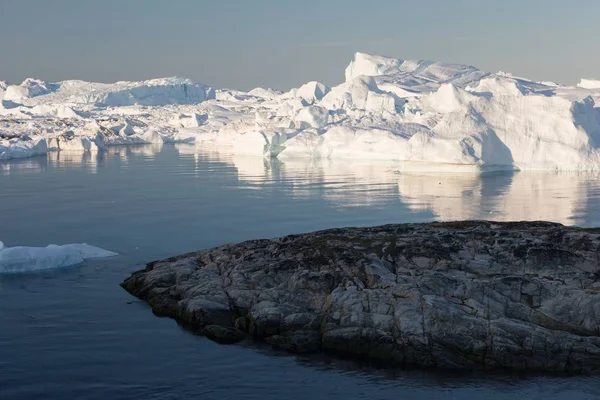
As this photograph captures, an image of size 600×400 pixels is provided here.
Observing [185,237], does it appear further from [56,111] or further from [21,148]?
[56,111]

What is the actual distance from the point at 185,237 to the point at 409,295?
12019mm

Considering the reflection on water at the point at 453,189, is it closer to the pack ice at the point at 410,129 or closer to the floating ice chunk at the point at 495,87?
the pack ice at the point at 410,129

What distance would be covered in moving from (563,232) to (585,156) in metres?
31.4

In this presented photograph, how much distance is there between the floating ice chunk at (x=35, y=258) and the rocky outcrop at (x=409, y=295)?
108 inches

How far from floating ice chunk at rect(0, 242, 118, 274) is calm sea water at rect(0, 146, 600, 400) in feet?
1.58

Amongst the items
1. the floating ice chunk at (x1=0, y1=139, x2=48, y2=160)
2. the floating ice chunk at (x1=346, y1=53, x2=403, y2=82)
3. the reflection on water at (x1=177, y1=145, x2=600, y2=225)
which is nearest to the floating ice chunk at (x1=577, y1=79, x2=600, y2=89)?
the floating ice chunk at (x1=346, y1=53, x2=403, y2=82)

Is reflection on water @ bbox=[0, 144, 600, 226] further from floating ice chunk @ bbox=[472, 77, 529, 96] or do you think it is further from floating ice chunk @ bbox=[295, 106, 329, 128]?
floating ice chunk @ bbox=[472, 77, 529, 96]

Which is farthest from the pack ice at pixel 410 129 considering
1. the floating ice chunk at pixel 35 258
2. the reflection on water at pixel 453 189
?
the floating ice chunk at pixel 35 258

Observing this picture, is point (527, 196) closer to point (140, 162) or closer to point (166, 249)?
point (166, 249)

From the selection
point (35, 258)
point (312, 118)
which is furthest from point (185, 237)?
point (312, 118)

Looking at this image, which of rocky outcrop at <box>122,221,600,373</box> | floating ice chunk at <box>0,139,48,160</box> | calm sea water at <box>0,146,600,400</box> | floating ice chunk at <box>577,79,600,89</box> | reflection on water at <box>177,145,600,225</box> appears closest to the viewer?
calm sea water at <box>0,146,600,400</box>

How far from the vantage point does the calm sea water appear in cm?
1258

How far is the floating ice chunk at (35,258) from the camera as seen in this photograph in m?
19.7

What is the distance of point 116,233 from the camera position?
25906 mm
